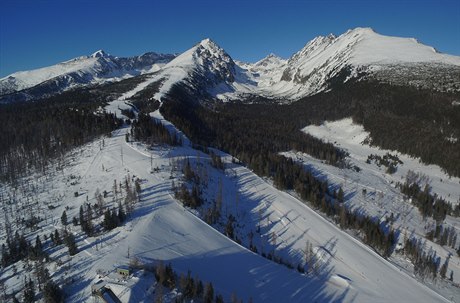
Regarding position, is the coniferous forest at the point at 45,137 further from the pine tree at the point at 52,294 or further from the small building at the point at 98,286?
the small building at the point at 98,286

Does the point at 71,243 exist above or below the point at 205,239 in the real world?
above

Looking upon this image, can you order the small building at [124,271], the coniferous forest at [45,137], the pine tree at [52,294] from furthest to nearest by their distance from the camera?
the coniferous forest at [45,137] < the small building at [124,271] < the pine tree at [52,294]

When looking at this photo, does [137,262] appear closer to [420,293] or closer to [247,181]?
[420,293]

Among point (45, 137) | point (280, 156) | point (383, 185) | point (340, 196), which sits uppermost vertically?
point (45, 137)

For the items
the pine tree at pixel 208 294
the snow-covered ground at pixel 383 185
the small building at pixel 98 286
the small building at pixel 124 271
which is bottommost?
the snow-covered ground at pixel 383 185

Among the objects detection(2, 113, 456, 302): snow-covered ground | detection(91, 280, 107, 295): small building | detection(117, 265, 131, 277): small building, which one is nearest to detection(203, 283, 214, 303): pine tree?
detection(2, 113, 456, 302): snow-covered ground

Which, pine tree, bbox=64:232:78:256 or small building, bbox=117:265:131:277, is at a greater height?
small building, bbox=117:265:131:277

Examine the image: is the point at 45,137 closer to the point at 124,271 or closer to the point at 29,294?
the point at 29,294

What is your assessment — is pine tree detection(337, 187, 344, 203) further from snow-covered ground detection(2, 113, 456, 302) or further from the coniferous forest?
the coniferous forest

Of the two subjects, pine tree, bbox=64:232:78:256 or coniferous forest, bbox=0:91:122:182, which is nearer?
pine tree, bbox=64:232:78:256

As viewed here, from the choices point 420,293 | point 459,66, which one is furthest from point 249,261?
point 459,66

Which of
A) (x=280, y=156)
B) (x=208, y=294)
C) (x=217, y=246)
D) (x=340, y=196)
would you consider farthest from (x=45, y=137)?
(x=208, y=294)

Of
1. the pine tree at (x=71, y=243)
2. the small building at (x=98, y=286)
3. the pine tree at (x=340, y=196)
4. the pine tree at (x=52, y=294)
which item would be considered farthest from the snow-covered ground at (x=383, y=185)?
the pine tree at (x=52, y=294)
